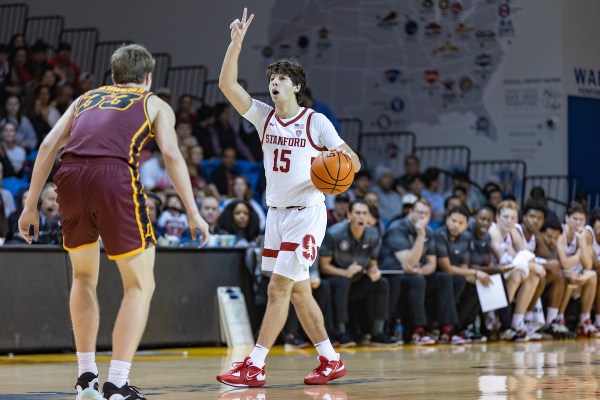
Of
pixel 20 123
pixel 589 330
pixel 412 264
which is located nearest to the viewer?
pixel 412 264

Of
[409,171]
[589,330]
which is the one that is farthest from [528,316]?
[409,171]

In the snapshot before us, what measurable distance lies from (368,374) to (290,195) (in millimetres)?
1485

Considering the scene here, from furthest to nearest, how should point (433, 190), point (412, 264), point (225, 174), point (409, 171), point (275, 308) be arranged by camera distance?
point (409, 171) < point (433, 190) < point (225, 174) < point (412, 264) < point (275, 308)

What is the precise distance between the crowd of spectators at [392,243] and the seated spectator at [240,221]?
1cm

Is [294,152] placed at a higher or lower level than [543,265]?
higher

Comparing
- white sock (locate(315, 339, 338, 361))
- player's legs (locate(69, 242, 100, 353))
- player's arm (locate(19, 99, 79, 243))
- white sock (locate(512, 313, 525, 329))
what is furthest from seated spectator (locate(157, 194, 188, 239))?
Answer: player's legs (locate(69, 242, 100, 353))

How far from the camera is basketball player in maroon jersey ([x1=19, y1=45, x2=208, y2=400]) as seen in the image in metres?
5.47

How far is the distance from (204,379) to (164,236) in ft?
14.1

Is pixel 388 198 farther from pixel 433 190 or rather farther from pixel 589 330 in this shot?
pixel 589 330

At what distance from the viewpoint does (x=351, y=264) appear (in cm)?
1167

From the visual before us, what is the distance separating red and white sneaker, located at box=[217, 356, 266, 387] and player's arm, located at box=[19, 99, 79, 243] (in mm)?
1724

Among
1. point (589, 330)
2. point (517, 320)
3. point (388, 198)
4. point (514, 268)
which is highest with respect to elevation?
point (388, 198)

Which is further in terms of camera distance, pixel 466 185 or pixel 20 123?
pixel 466 185

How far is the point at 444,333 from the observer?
12.6 meters
